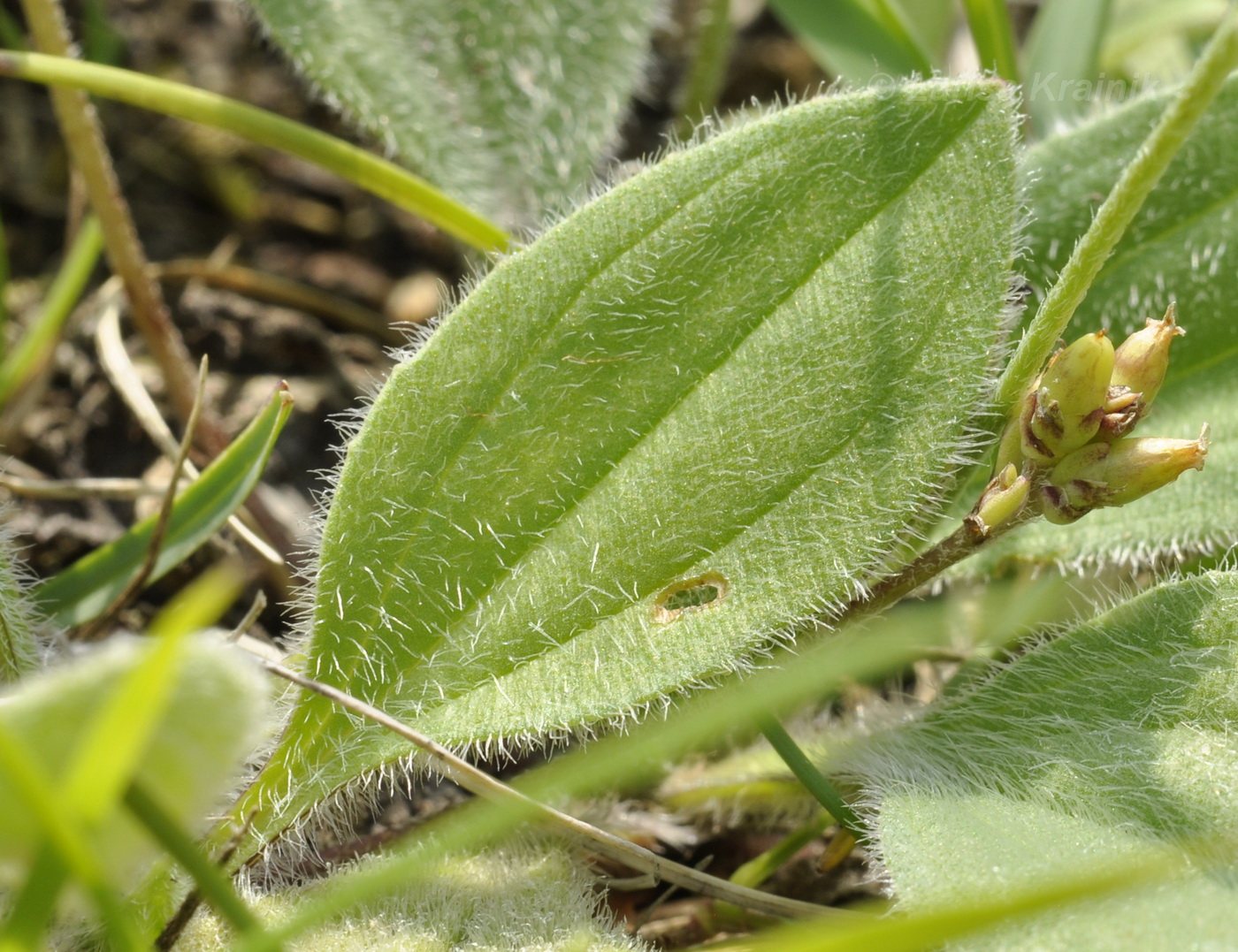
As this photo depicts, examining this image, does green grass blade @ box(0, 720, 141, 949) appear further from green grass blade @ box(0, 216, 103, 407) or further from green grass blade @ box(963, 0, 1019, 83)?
green grass blade @ box(963, 0, 1019, 83)

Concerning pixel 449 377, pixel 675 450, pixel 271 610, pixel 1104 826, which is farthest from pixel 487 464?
pixel 1104 826

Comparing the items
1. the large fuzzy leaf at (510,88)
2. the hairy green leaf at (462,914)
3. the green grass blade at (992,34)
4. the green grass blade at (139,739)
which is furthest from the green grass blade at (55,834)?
the green grass blade at (992,34)

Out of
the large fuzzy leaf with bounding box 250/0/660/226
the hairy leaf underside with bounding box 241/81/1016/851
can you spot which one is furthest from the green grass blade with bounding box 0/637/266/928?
the large fuzzy leaf with bounding box 250/0/660/226

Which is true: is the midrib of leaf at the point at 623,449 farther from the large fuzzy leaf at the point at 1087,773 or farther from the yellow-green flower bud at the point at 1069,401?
the large fuzzy leaf at the point at 1087,773

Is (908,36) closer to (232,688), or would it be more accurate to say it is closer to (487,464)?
(487,464)

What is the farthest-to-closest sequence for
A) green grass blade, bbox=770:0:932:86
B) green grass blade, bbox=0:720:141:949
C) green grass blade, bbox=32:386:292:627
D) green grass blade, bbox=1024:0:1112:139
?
green grass blade, bbox=770:0:932:86
green grass blade, bbox=1024:0:1112:139
green grass blade, bbox=32:386:292:627
green grass blade, bbox=0:720:141:949

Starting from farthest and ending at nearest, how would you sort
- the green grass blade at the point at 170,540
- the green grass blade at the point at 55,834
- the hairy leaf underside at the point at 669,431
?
the green grass blade at the point at 170,540 → the hairy leaf underside at the point at 669,431 → the green grass blade at the point at 55,834
